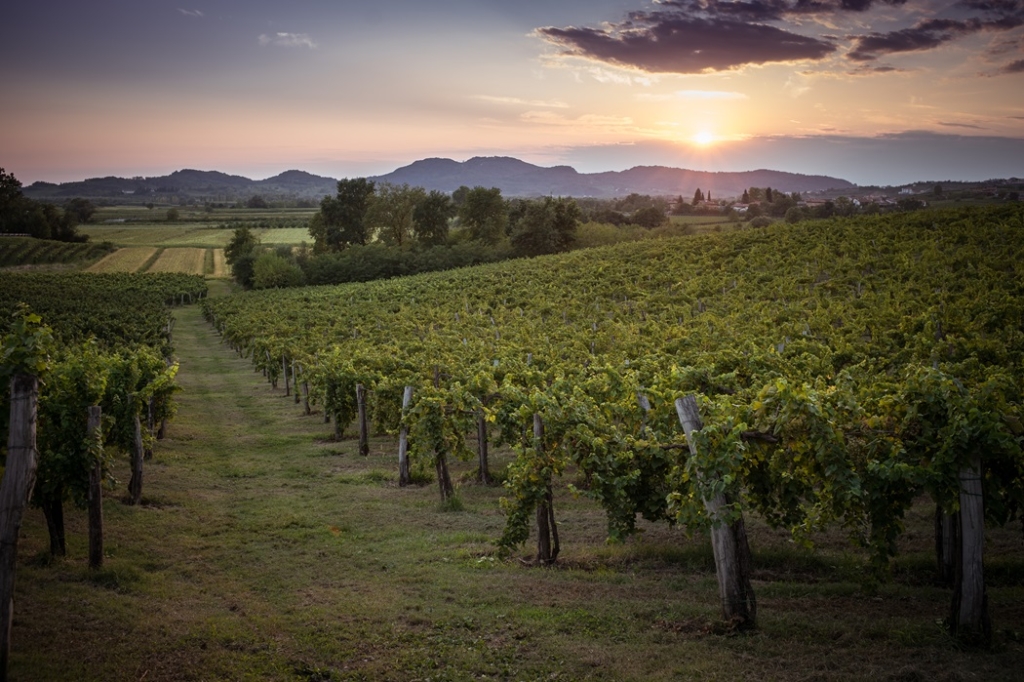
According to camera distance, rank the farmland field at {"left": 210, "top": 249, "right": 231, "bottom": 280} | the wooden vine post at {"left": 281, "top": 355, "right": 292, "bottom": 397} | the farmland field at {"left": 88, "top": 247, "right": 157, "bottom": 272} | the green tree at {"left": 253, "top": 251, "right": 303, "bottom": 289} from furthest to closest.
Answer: the farmland field at {"left": 210, "top": 249, "right": 231, "bottom": 280}, the farmland field at {"left": 88, "top": 247, "right": 157, "bottom": 272}, the green tree at {"left": 253, "top": 251, "right": 303, "bottom": 289}, the wooden vine post at {"left": 281, "top": 355, "right": 292, "bottom": 397}

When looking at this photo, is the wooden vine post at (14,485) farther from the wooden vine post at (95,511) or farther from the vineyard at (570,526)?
the wooden vine post at (95,511)

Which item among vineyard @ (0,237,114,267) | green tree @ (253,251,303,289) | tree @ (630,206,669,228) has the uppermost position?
tree @ (630,206,669,228)

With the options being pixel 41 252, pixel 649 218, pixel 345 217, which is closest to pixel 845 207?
pixel 649 218

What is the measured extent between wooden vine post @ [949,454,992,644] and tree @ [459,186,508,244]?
88.6 m

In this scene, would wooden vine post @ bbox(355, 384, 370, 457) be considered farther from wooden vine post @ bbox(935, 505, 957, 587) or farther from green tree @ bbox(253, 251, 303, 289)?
green tree @ bbox(253, 251, 303, 289)

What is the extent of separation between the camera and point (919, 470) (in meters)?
6.94

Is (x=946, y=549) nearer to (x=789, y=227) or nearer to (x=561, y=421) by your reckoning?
(x=561, y=421)

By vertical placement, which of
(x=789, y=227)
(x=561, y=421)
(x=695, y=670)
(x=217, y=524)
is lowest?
(x=217, y=524)

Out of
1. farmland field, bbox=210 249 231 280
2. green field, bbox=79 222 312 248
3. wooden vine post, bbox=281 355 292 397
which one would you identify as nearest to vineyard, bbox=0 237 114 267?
farmland field, bbox=210 249 231 280

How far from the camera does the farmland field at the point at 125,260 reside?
96.4 m

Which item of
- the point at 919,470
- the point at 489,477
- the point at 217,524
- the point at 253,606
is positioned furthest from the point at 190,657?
the point at 489,477

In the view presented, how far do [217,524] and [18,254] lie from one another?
10346cm

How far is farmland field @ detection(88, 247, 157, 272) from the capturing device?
96438 mm

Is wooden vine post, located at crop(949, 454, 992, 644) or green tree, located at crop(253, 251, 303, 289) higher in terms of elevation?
green tree, located at crop(253, 251, 303, 289)
